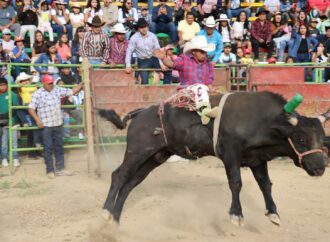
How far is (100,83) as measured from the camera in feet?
33.5

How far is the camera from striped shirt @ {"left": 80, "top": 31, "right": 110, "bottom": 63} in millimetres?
11133

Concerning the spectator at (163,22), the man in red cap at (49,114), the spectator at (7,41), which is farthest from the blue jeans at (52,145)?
the spectator at (163,22)

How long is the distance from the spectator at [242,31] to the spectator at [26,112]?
573 cm

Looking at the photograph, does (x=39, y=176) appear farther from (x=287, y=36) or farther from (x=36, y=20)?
(x=287, y=36)

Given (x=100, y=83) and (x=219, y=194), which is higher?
(x=100, y=83)

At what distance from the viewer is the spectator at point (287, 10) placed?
53.4 feet

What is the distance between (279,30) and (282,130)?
33.7 ft

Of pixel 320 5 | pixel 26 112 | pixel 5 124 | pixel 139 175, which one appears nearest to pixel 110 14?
pixel 26 112

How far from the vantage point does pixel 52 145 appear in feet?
32.5

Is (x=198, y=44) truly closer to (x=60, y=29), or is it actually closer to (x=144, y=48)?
(x=144, y=48)

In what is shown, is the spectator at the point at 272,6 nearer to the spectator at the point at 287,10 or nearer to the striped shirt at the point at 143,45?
the spectator at the point at 287,10

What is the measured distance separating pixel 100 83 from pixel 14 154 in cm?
186

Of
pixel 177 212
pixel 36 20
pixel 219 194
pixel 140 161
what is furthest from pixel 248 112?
pixel 36 20

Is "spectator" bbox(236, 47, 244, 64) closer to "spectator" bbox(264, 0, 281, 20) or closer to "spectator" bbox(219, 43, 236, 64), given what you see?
"spectator" bbox(219, 43, 236, 64)
